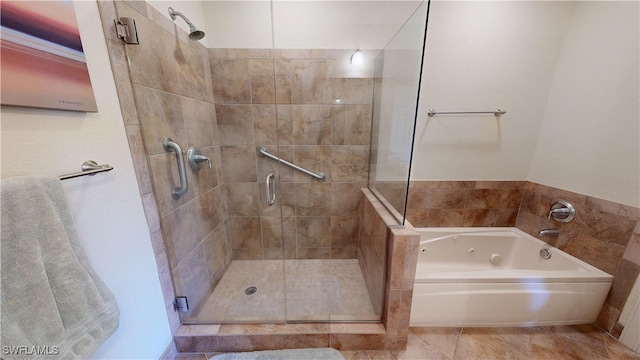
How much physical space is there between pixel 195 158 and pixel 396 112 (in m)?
1.46

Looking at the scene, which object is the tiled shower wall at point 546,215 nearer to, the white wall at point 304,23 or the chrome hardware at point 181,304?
the white wall at point 304,23

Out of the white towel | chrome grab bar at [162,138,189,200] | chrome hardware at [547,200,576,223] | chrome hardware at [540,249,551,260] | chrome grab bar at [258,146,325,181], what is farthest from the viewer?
chrome grab bar at [258,146,325,181]

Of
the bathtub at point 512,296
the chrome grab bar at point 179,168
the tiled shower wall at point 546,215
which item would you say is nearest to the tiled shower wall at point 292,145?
the chrome grab bar at point 179,168

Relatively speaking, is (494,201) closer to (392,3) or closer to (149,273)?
(392,3)

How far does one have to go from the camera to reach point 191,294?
4.47 feet

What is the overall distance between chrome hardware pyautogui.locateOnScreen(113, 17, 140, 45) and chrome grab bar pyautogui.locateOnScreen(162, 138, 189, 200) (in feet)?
1.56

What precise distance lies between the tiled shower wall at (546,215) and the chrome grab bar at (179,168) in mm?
1813

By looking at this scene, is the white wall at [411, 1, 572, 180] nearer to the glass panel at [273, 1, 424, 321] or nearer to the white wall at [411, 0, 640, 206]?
the white wall at [411, 0, 640, 206]

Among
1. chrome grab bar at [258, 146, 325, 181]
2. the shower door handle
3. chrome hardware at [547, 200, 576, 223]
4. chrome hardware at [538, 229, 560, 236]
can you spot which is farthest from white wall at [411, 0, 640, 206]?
the shower door handle

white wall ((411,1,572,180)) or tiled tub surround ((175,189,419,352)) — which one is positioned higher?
white wall ((411,1,572,180))

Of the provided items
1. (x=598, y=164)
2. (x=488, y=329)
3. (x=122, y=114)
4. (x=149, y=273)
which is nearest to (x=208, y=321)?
(x=149, y=273)

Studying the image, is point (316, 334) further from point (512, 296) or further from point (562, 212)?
point (562, 212)

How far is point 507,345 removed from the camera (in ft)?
4.21

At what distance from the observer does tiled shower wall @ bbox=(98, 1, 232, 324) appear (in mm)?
950
